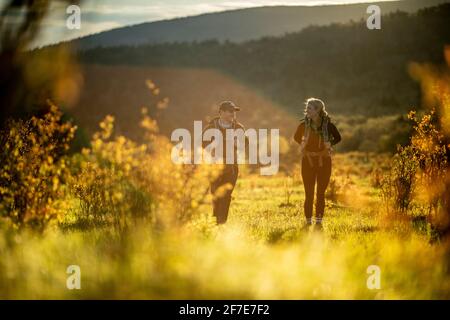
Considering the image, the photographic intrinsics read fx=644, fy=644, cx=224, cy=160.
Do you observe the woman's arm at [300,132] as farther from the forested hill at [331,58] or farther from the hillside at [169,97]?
the forested hill at [331,58]

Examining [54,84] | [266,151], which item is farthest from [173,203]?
[266,151]

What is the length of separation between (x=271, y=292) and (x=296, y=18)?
12183cm

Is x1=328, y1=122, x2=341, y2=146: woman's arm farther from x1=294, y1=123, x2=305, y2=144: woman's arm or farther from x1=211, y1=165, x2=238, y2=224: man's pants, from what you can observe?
x1=211, y1=165, x2=238, y2=224: man's pants

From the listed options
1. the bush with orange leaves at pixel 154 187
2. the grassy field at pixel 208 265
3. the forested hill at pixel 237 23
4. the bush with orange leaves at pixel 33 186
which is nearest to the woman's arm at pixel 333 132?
the grassy field at pixel 208 265

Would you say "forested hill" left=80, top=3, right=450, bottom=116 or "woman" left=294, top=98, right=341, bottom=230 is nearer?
"woman" left=294, top=98, right=341, bottom=230

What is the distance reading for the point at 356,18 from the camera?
100438 millimetres

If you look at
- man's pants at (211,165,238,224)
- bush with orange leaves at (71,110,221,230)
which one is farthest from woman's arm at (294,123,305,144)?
bush with orange leaves at (71,110,221,230)

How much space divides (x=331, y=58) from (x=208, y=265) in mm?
80128

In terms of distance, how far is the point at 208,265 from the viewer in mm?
6488

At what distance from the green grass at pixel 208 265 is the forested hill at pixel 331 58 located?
5427 cm

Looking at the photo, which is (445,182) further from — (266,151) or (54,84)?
(266,151)

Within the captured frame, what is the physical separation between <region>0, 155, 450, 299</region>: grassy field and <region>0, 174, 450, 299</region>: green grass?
10mm

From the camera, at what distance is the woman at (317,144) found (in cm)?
1108

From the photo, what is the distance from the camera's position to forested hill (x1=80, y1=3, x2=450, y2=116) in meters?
71.1
